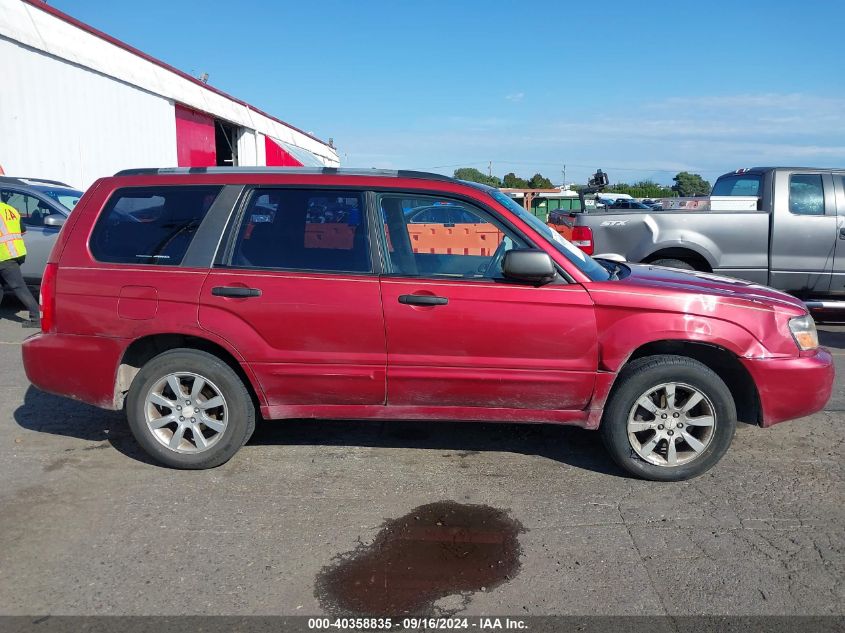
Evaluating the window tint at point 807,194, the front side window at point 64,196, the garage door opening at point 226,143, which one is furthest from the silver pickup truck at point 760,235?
the garage door opening at point 226,143

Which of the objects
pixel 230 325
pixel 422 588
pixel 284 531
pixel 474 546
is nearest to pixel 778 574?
pixel 474 546

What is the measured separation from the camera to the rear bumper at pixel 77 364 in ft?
14.0

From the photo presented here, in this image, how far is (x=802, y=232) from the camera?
822 cm

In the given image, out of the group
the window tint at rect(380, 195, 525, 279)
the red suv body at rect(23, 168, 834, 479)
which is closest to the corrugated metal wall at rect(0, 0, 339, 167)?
the red suv body at rect(23, 168, 834, 479)

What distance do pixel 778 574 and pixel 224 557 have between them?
2.64 m

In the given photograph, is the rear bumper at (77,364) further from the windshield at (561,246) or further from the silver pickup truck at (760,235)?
the silver pickup truck at (760,235)

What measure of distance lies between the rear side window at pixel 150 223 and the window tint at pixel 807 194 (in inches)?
280

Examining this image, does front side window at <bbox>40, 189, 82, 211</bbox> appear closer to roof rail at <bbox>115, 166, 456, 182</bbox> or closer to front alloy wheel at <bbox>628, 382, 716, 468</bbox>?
roof rail at <bbox>115, 166, 456, 182</bbox>

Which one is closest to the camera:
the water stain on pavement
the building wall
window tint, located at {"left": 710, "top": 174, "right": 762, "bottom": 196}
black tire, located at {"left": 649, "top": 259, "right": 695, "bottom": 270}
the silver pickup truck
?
the water stain on pavement

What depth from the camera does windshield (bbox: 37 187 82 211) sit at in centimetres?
985

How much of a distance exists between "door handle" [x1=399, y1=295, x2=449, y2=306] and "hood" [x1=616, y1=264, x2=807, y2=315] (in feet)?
3.62

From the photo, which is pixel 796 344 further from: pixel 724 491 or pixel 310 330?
pixel 310 330

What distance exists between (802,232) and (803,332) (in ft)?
15.5

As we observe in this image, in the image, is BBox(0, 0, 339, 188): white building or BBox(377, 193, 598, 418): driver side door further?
BBox(0, 0, 339, 188): white building
